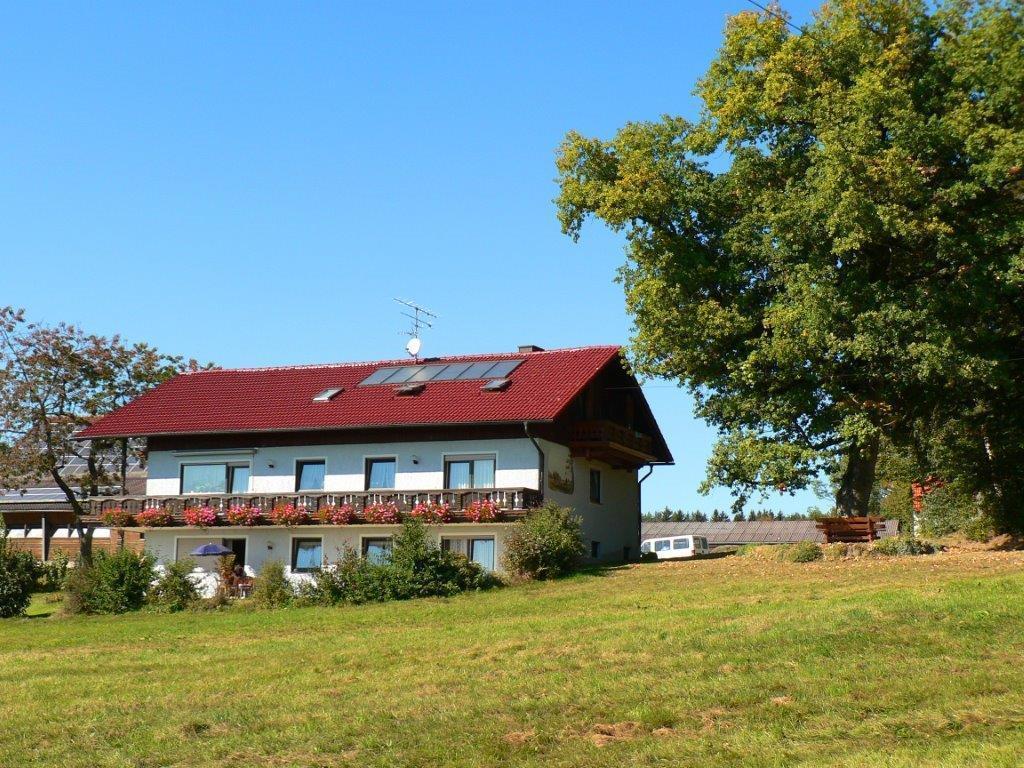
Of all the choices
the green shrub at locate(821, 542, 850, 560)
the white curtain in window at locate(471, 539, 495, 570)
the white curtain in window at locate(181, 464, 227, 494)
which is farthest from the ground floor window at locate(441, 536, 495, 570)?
the green shrub at locate(821, 542, 850, 560)

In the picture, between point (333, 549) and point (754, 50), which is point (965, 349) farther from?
point (333, 549)

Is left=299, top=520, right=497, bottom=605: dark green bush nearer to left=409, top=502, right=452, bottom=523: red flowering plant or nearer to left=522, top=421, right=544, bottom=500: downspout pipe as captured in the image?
left=409, top=502, right=452, bottom=523: red flowering plant

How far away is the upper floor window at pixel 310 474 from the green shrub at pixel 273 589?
7.47 meters

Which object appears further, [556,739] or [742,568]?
[742,568]

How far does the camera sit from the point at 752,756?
11.2 m

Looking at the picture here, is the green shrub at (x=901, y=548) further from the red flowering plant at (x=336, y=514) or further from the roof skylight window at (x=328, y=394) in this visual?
the roof skylight window at (x=328, y=394)

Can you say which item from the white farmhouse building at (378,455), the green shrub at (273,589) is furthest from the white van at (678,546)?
the green shrub at (273,589)

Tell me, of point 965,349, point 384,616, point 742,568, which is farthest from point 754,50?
point 384,616

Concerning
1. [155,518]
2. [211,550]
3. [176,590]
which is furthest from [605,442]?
[155,518]

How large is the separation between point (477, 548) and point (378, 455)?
14.9ft

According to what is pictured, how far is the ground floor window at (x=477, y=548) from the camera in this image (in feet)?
115

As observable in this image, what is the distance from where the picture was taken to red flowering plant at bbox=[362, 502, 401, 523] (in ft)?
113

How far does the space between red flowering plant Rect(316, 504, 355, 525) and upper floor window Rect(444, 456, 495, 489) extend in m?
3.12

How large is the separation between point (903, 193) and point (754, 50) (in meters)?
6.59
